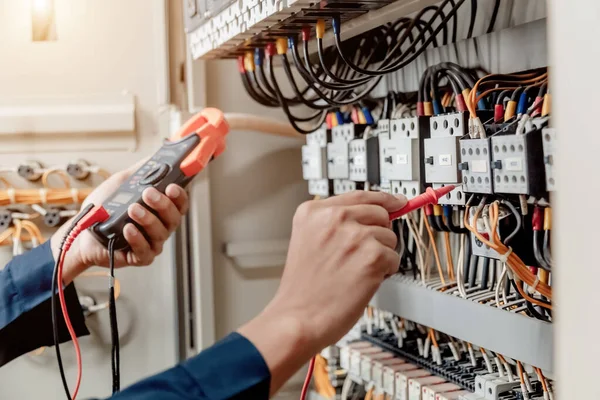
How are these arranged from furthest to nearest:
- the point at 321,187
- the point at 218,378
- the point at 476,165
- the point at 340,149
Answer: the point at 321,187, the point at 340,149, the point at 476,165, the point at 218,378

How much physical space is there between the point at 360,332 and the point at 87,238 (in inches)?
22.5

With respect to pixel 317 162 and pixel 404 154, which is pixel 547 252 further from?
pixel 317 162

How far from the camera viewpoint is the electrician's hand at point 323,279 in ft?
2.23

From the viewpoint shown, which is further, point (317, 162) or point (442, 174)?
point (317, 162)

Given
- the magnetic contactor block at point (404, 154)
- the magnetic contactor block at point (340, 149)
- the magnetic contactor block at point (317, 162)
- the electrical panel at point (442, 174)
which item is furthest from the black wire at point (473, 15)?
the magnetic contactor block at point (317, 162)

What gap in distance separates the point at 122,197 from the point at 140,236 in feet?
0.25

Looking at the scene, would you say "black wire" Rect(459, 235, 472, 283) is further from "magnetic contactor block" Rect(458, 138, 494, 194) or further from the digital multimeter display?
the digital multimeter display

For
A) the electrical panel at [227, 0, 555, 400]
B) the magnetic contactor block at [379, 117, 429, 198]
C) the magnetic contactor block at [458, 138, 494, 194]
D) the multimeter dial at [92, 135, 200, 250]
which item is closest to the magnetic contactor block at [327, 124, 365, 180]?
the electrical panel at [227, 0, 555, 400]

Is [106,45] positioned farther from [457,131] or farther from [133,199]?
[457,131]

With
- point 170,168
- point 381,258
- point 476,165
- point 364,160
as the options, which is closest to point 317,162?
point 364,160

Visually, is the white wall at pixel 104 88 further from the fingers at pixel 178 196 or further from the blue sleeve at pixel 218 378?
the blue sleeve at pixel 218 378

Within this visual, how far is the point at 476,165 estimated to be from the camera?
88 centimetres

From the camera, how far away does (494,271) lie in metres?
1.09

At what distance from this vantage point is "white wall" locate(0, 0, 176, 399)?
5.06 ft
